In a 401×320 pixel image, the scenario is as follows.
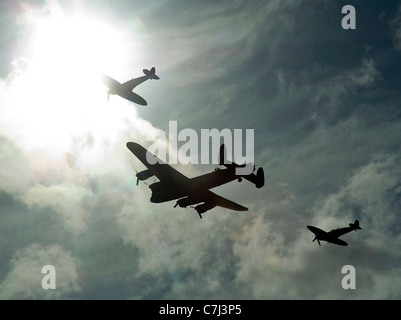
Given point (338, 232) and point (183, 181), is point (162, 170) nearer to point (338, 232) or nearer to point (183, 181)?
point (183, 181)

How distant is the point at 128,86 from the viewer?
52.3 metres

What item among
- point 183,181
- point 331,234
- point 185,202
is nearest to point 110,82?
point 183,181

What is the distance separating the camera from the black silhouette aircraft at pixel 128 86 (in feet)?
169

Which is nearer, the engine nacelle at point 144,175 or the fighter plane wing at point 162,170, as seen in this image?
the fighter plane wing at point 162,170

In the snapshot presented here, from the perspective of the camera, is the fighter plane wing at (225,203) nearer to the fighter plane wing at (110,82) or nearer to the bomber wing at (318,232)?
the fighter plane wing at (110,82)

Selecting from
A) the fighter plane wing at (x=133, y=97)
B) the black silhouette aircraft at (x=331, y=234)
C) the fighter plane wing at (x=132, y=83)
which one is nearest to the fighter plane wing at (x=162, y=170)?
the fighter plane wing at (x=133, y=97)

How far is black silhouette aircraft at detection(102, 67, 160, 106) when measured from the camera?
5166 cm
